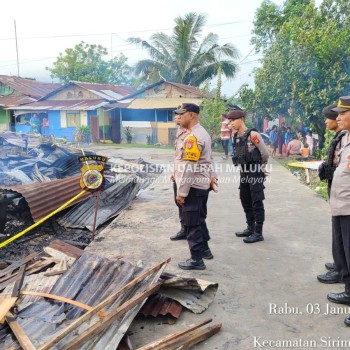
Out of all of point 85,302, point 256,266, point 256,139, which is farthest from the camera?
point 256,139

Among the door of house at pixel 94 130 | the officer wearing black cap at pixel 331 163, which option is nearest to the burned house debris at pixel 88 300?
the officer wearing black cap at pixel 331 163

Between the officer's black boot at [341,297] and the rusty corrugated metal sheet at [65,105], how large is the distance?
2059 centimetres

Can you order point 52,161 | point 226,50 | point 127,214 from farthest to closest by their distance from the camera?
point 226,50 → point 52,161 → point 127,214

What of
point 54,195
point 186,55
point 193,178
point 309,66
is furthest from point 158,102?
point 193,178

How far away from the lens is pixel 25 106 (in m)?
25.0

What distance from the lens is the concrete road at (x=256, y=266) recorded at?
2949mm

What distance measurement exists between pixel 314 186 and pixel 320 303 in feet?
21.8

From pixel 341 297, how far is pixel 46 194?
4400 mm

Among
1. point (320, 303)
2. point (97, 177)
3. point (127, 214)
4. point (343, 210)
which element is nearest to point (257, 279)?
point (320, 303)

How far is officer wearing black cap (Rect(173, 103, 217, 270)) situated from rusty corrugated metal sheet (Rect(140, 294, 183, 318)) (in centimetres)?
92

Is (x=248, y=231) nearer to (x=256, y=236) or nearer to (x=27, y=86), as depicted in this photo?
(x=256, y=236)

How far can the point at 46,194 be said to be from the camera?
5992 mm

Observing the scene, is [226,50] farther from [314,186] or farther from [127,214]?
[127,214]

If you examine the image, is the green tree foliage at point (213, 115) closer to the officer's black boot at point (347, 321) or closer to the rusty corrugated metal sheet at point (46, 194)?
the rusty corrugated metal sheet at point (46, 194)
